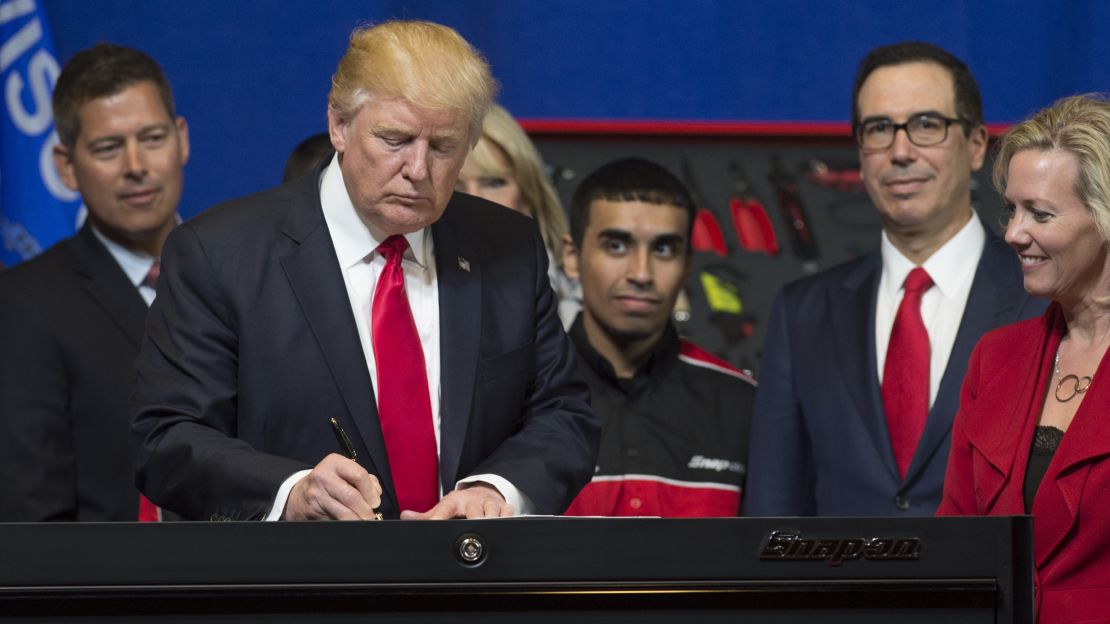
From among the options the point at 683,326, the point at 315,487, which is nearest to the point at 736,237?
the point at 683,326

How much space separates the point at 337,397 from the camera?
216 centimetres

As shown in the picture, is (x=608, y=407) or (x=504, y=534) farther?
(x=608, y=407)

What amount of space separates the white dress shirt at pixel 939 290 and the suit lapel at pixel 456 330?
3.74 feet

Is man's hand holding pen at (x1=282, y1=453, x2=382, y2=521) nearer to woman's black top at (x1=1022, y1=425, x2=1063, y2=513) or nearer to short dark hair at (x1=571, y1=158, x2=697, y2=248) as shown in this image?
woman's black top at (x1=1022, y1=425, x2=1063, y2=513)

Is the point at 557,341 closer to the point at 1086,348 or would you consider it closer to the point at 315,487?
the point at 315,487

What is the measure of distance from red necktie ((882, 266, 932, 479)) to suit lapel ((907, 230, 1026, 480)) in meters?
0.05

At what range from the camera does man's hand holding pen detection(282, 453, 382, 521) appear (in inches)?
70.9

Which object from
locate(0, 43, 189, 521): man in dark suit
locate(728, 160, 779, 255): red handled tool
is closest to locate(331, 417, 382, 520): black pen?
locate(0, 43, 189, 521): man in dark suit

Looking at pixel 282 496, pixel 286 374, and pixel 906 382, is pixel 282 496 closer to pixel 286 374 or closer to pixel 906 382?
pixel 286 374

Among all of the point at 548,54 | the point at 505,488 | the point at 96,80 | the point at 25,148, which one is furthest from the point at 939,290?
the point at 25,148

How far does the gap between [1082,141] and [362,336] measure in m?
1.14

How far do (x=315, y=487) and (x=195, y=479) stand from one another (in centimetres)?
29

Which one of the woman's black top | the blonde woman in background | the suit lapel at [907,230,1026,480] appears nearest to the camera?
the woman's black top

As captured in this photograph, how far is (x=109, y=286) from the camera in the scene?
326 cm
